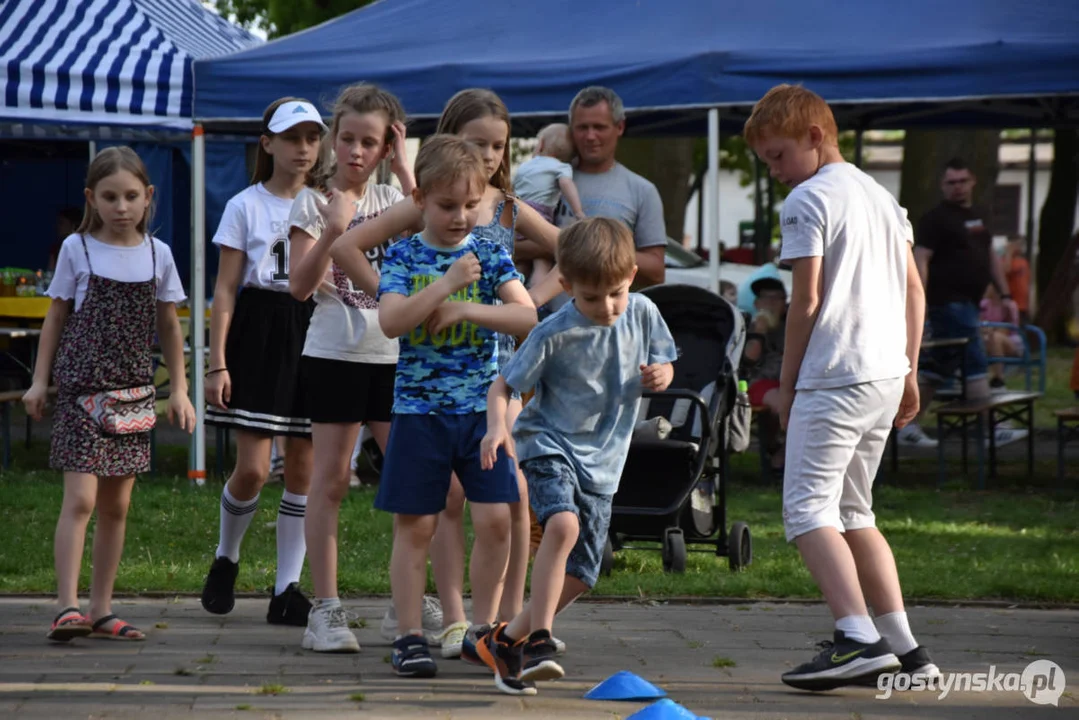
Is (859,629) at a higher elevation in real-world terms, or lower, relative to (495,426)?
lower

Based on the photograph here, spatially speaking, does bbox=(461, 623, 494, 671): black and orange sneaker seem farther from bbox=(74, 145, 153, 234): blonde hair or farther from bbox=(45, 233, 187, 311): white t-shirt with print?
bbox=(74, 145, 153, 234): blonde hair

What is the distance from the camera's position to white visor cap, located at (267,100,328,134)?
5594 mm

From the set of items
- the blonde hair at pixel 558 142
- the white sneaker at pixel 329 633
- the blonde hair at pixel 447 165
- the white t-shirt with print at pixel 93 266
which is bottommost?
the white sneaker at pixel 329 633

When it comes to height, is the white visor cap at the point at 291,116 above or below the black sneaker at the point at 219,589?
above

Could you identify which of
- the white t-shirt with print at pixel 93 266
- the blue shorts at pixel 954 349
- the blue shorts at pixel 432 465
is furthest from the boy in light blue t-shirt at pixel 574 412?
the blue shorts at pixel 954 349

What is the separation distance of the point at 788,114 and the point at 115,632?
9.68 ft

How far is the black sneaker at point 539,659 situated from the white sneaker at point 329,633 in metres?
0.89

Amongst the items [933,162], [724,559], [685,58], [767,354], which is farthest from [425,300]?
[933,162]

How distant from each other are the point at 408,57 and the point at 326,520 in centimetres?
582

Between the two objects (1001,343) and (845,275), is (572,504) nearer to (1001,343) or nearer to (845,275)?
(845,275)

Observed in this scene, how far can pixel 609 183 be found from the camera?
7.42m

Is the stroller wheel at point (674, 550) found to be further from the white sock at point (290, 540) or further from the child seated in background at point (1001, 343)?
the child seated in background at point (1001, 343)

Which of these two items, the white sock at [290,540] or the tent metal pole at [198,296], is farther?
the tent metal pole at [198,296]
